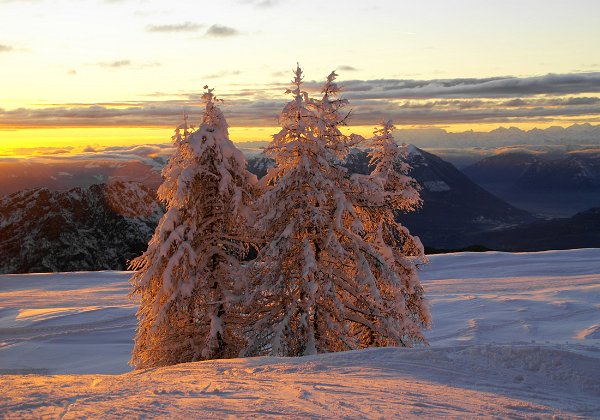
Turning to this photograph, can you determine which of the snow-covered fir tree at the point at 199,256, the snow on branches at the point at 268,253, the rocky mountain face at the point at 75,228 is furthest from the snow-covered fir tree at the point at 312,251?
the rocky mountain face at the point at 75,228

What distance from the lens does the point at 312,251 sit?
14773mm

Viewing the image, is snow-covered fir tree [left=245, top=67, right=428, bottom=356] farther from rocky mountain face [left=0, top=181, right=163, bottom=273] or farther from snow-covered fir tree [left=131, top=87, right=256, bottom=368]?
rocky mountain face [left=0, top=181, right=163, bottom=273]

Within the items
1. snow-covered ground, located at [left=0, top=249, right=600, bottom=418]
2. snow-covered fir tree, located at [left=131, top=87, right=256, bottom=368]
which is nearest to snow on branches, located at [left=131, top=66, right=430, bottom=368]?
snow-covered fir tree, located at [left=131, top=87, right=256, bottom=368]

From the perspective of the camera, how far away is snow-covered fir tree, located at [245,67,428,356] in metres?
14.8

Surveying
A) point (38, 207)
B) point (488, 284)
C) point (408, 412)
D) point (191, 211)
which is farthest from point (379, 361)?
point (38, 207)

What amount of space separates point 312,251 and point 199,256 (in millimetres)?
2975

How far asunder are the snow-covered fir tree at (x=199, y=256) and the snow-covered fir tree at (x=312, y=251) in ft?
2.29

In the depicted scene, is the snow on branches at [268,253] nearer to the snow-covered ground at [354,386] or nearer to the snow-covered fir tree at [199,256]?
the snow-covered fir tree at [199,256]

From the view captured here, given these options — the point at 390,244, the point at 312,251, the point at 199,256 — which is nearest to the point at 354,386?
the point at 312,251

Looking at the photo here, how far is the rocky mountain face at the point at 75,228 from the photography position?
97438 mm

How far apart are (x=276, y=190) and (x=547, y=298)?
20278 millimetres

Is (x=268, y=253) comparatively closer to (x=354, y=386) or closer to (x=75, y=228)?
(x=354, y=386)

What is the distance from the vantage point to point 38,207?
378 feet

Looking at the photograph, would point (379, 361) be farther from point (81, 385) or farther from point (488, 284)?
point (488, 284)
